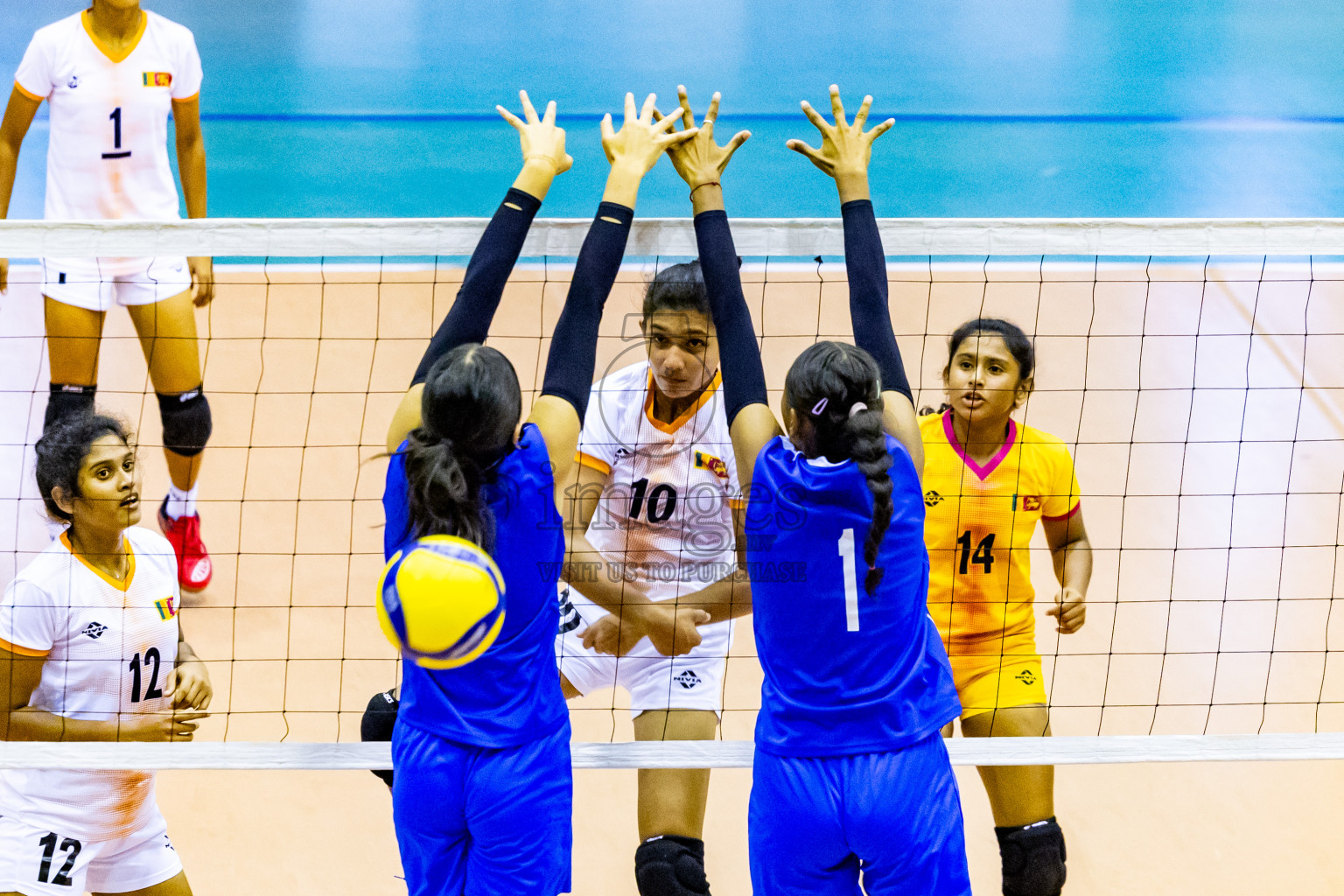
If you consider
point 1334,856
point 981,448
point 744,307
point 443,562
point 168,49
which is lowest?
point 1334,856

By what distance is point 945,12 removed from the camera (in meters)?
11.3

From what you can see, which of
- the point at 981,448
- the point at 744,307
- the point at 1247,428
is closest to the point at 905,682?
the point at 744,307

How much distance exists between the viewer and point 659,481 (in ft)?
10.8

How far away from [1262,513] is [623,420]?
335 centimetres

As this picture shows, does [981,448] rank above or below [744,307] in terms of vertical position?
below

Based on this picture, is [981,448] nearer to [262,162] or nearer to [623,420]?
[623,420]

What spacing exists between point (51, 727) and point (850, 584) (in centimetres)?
183

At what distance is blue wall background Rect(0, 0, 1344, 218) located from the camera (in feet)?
26.0

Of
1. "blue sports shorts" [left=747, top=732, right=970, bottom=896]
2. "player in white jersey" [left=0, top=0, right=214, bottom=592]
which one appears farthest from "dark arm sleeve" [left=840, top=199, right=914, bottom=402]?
"player in white jersey" [left=0, top=0, right=214, bottom=592]

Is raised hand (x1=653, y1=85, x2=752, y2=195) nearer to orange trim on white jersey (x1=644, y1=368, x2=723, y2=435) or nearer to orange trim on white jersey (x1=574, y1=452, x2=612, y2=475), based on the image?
orange trim on white jersey (x1=644, y1=368, x2=723, y2=435)

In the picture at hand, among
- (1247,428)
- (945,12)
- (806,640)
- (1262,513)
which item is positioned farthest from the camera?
(945,12)

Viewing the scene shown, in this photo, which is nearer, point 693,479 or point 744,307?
point 744,307

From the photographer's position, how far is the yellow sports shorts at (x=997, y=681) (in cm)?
310

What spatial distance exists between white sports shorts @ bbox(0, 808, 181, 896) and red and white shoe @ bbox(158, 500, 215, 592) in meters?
1.79
